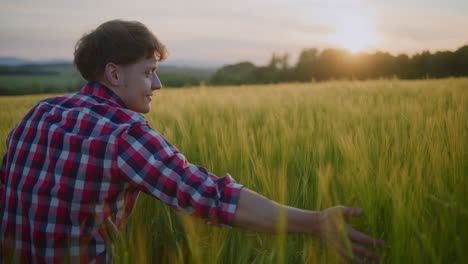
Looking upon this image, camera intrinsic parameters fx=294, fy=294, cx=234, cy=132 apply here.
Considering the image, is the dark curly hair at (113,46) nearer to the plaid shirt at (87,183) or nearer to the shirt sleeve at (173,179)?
the plaid shirt at (87,183)

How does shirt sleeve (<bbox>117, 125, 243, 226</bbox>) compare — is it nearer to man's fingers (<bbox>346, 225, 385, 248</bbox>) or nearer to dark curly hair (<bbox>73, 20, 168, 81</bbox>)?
man's fingers (<bbox>346, 225, 385, 248</bbox>)

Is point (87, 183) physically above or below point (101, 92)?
below

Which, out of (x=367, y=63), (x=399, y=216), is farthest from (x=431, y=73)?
(x=399, y=216)

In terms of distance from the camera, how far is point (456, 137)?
994mm

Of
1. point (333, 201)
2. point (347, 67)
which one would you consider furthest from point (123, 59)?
point (347, 67)

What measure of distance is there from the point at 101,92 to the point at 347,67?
20122 millimetres

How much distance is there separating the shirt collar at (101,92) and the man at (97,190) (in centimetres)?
7

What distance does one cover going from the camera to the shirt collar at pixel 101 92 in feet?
3.21

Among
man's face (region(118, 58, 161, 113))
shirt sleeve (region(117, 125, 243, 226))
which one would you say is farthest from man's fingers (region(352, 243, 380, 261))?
man's face (region(118, 58, 161, 113))

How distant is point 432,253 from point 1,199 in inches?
46.1

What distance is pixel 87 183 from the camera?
28.8 inches

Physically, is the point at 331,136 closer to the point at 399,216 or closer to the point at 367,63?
the point at 399,216

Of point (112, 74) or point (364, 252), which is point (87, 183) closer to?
point (112, 74)

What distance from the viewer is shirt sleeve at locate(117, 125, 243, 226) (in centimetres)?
66
